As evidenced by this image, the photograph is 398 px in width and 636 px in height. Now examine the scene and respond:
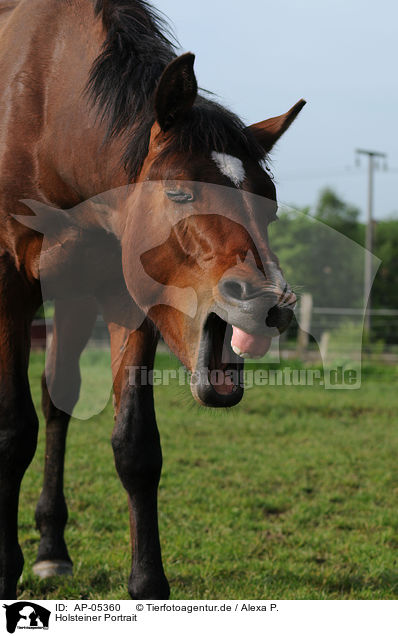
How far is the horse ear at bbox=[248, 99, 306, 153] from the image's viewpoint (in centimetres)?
235

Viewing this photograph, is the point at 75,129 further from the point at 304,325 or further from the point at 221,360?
the point at 304,325

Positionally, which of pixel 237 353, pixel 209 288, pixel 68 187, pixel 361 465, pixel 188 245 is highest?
pixel 68 187

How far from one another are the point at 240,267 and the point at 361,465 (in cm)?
411

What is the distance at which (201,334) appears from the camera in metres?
1.99

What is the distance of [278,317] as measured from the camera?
1.87 meters

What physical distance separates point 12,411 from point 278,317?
52.5 inches

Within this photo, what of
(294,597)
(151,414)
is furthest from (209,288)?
(294,597)

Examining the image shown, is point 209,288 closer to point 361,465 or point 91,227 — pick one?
point 91,227

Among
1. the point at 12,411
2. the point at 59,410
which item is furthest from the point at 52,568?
the point at 12,411

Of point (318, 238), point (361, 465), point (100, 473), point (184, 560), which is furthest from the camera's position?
point (318, 238)

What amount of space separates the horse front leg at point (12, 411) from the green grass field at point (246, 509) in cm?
48

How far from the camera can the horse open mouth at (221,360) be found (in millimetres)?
1912

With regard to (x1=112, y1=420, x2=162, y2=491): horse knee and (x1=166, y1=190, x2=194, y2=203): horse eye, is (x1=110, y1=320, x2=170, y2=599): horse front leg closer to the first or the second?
(x1=112, y1=420, x2=162, y2=491): horse knee
